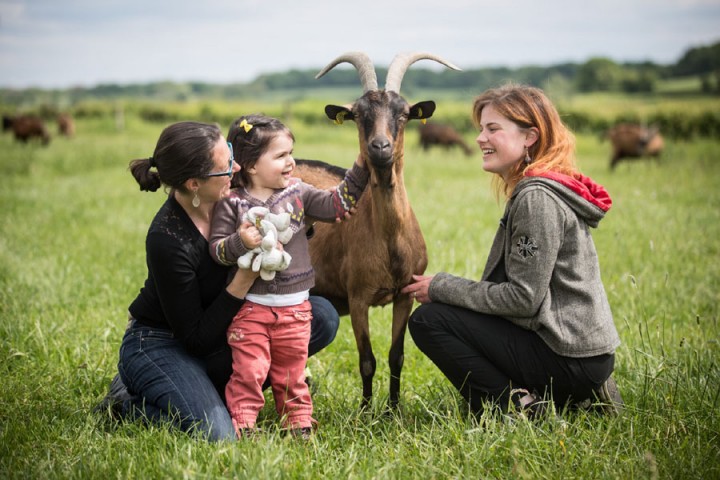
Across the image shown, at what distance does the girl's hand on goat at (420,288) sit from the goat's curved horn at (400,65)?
107 centimetres

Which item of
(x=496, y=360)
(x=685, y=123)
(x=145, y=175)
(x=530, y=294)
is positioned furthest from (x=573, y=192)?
(x=685, y=123)

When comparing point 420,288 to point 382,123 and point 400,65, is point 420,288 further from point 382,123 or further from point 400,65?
point 400,65

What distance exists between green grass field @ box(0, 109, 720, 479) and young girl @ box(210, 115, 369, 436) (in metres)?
0.22

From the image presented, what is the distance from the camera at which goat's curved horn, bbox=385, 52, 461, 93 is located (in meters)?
3.57

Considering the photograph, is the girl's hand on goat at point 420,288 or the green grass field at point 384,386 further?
the girl's hand on goat at point 420,288

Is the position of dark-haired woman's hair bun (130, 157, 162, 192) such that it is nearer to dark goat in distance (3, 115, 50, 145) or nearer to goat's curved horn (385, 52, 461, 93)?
goat's curved horn (385, 52, 461, 93)

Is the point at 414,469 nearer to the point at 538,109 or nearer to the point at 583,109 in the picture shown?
the point at 538,109

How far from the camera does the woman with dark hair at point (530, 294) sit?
3.05 m

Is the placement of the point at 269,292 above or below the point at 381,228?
below

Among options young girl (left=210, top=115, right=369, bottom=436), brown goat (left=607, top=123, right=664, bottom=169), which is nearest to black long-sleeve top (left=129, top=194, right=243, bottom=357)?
young girl (left=210, top=115, right=369, bottom=436)

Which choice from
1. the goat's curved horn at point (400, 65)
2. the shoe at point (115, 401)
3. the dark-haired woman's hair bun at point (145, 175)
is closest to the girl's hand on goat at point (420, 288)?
the goat's curved horn at point (400, 65)

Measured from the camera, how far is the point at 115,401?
3.49 metres

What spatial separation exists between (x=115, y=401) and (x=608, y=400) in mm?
2662

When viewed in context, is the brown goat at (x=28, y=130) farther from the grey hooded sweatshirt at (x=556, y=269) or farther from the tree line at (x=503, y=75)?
the grey hooded sweatshirt at (x=556, y=269)
